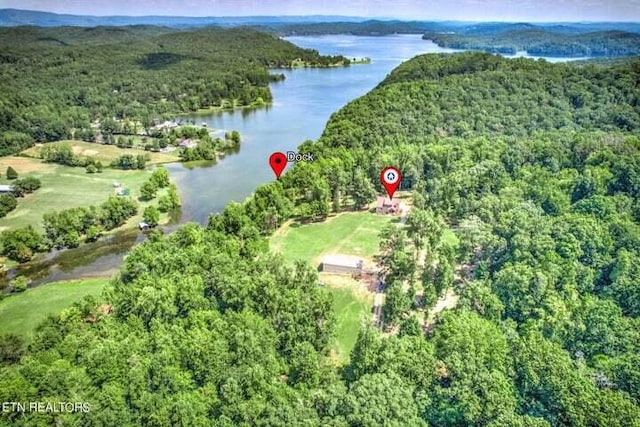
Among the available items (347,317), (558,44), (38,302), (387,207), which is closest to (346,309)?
(347,317)

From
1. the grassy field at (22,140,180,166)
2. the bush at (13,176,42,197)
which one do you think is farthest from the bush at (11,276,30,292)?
the grassy field at (22,140,180,166)

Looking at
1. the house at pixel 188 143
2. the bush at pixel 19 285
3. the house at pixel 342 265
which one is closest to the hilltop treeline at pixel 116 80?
the house at pixel 188 143

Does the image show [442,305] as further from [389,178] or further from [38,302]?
[38,302]

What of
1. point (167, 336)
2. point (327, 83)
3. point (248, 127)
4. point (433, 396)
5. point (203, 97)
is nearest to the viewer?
point (433, 396)

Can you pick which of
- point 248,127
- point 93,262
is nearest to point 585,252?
point 93,262

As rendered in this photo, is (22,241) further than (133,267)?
Yes

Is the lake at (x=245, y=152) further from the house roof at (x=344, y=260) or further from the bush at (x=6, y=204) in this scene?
the house roof at (x=344, y=260)

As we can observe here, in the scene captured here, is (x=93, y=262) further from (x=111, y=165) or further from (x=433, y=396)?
(x=433, y=396)
